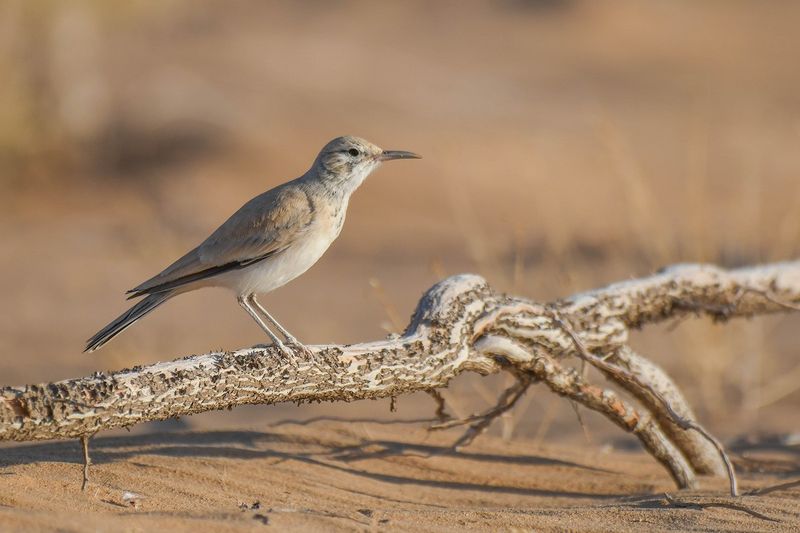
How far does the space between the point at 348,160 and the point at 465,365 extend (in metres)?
1.53

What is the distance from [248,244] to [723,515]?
267cm

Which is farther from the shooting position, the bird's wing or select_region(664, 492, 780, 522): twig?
the bird's wing

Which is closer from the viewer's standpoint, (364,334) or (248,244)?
(248,244)

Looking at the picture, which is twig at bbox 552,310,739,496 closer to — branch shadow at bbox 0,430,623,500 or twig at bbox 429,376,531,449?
twig at bbox 429,376,531,449

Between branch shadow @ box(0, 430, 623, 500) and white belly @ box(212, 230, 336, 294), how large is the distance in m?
0.99

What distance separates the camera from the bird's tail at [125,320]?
4945 millimetres

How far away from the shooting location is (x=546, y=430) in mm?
8680

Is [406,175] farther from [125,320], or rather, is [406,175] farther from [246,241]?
[125,320]

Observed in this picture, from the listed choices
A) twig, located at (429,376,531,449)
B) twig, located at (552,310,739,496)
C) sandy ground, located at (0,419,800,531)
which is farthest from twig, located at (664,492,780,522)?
twig, located at (429,376,531,449)

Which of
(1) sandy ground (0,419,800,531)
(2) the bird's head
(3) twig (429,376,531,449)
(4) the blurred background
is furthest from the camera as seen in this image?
(4) the blurred background

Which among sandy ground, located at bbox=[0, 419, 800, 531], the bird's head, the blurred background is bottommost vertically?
sandy ground, located at bbox=[0, 419, 800, 531]

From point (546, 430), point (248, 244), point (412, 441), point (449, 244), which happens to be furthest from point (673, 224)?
point (248, 244)

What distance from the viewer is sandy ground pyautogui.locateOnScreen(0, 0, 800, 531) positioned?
18.1 feet

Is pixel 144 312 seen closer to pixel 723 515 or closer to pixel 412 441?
pixel 412 441
